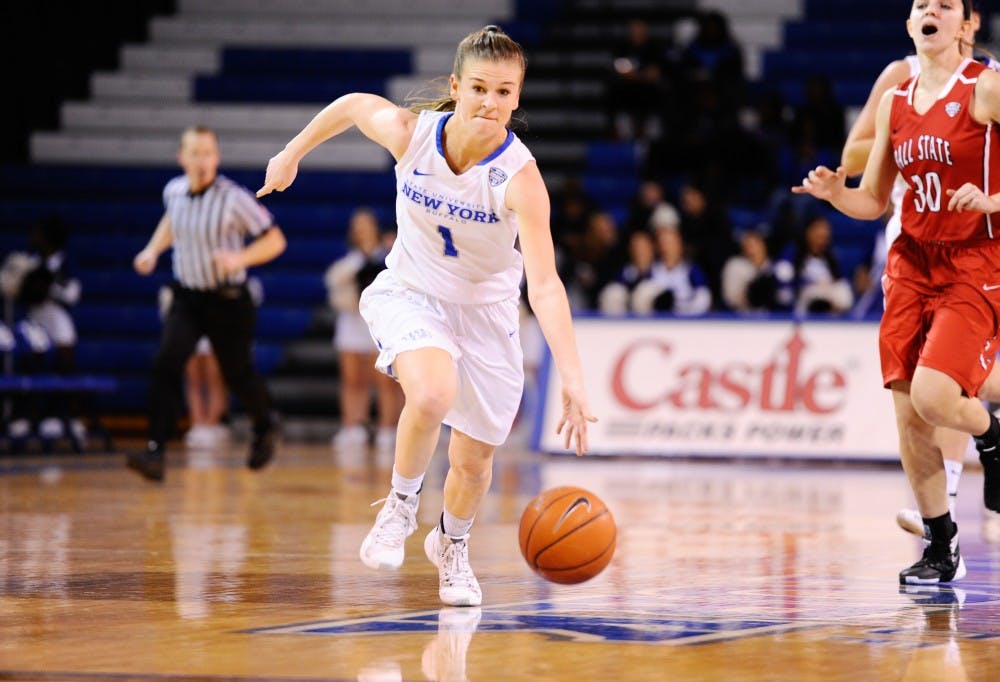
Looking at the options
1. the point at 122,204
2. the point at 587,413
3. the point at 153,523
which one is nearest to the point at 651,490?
the point at 153,523

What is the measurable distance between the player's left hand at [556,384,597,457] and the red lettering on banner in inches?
308

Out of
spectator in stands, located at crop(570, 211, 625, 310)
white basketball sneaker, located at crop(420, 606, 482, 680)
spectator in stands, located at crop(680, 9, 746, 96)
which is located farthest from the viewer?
spectator in stands, located at crop(680, 9, 746, 96)

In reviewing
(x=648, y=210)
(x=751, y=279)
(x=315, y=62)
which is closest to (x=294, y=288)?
(x=315, y=62)

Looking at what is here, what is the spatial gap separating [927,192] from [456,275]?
1566 mm

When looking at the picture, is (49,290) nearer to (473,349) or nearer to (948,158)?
(473,349)

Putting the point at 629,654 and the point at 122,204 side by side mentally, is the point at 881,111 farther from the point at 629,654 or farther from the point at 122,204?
the point at 122,204

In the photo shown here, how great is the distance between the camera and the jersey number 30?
518cm

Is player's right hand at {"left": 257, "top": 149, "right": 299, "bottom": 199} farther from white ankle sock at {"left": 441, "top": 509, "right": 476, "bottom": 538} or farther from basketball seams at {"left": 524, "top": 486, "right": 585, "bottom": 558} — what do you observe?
basketball seams at {"left": 524, "top": 486, "right": 585, "bottom": 558}

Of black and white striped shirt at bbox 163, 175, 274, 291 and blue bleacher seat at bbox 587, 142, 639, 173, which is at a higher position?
blue bleacher seat at bbox 587, 142, 639, 173

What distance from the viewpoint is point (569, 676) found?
3.64m

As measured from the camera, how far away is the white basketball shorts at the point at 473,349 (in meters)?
4.96

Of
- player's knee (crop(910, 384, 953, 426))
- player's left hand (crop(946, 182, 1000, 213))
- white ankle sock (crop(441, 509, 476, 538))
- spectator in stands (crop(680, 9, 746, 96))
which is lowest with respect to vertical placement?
white ankle sock (crop(441, 509, 476, 538))

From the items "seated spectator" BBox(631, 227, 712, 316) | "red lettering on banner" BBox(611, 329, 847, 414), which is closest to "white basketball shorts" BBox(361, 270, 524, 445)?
"red lettering on banner" BBox(611, 329, 847, 414)

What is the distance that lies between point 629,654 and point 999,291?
2.02 meters
